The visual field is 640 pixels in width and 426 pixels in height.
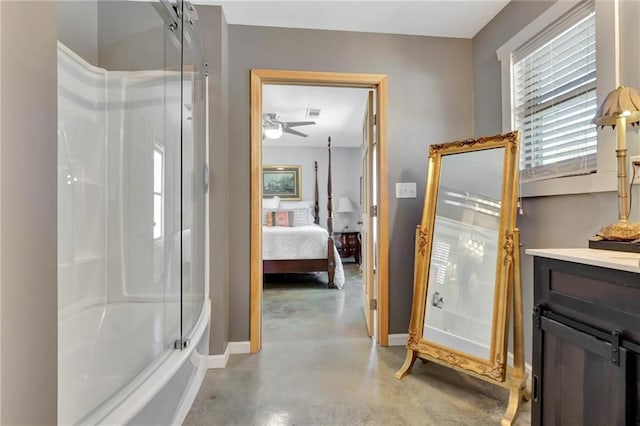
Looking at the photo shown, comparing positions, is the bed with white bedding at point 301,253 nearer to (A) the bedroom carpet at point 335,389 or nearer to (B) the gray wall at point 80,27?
(A) the bedroom carpet at point 335,389

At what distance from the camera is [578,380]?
40.1 inches

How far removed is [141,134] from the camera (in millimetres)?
1812

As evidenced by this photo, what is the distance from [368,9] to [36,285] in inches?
91.1

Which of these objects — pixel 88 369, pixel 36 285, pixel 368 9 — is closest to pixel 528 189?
pixel 368 9

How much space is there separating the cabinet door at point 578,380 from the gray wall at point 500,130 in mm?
666

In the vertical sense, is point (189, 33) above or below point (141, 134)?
above

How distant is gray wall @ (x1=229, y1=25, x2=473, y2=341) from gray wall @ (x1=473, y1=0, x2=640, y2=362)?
0.16m

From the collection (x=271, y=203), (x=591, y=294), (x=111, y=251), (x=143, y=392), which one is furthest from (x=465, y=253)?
(x=271, y=203)

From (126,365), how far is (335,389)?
1.08 meters

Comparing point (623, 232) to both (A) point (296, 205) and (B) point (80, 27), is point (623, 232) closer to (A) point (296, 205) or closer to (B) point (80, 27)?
(B) point (80, 27)

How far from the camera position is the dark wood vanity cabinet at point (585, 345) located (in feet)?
2.82

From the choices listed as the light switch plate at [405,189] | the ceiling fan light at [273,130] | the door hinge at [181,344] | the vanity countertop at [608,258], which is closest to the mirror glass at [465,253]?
the light switch plate at [405,189]

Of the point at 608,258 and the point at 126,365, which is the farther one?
the point at 126,365

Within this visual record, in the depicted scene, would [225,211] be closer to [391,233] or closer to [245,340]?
[245,340]
